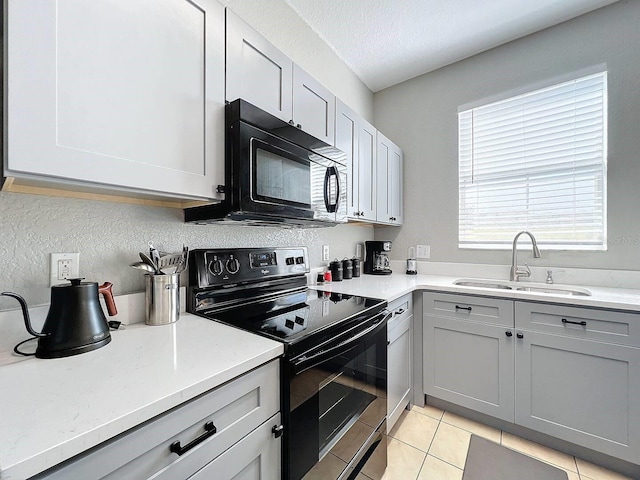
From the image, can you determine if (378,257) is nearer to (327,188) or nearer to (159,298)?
(327,188)

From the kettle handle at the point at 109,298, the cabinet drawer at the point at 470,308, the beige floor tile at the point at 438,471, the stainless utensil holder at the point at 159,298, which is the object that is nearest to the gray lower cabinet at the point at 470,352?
the cabinet drawer at the point at 470,308

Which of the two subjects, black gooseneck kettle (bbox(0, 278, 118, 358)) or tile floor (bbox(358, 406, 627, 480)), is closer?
black gooseneck kettle (bbox(0, 278, 118, 358))

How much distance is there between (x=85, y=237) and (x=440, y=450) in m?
2.09

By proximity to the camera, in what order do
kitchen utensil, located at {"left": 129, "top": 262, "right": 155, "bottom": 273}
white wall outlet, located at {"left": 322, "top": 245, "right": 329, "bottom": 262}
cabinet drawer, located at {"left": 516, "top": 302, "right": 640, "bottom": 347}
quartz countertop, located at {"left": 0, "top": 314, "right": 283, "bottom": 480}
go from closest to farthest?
quartz countertop, located at {"left": 0, "top": 314, "right": 283, "bottom": 480}, kitchen utensil, located at {"left": 129, "top": 262, "right": 155, "bottom": 273}, cabinet drawer, located at {"left": 516, "top": 302, "right": 640, "bottom": 347}, white wall outlet, located at {"left": 322, "top": 245, "right": 329, "bottom": 262}

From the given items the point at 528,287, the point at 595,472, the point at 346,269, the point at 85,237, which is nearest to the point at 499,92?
the point at 528,287

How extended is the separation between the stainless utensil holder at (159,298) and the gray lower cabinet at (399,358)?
3.84ft

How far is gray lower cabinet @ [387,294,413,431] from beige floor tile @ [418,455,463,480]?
26 centimetres

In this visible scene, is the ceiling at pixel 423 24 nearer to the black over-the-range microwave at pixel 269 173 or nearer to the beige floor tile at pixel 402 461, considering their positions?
the black over-the-range microwave at pixel 269 173

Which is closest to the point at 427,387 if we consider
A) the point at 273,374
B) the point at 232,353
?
the point at 273,374

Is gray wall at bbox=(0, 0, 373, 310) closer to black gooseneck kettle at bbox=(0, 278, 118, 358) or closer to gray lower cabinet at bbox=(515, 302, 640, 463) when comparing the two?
black gooseneck kettle at bbox=(0, 278, 118, 358)

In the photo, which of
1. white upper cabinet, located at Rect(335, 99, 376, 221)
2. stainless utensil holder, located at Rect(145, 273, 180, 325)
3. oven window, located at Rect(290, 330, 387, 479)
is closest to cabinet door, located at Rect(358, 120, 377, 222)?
white upper cabinet, located at Rect(335, 99, 376, 221)

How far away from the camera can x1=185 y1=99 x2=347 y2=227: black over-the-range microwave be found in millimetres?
1080

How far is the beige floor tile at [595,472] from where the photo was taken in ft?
4.81

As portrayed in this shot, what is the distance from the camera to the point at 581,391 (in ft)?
5.00
